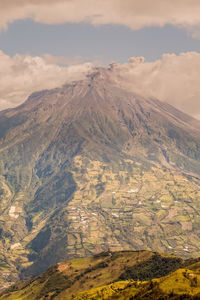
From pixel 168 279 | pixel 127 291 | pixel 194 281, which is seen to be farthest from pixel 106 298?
pixel 194 281

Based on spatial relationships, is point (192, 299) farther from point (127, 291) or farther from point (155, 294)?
point (127, 291)

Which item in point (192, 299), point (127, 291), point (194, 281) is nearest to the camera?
point (192, 299)

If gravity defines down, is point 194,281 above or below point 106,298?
→ above

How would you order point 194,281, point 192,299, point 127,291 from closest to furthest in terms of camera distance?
1. point 192,299
2. point 194,281
3. point 127,291

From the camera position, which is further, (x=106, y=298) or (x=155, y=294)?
(x=106, y=298)

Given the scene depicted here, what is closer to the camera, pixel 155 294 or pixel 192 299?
pixel 192 299

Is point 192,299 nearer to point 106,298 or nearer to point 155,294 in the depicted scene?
point 155,294

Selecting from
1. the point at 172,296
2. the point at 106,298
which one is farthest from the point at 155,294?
the point at 106,298

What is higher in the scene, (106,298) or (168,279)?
(168,279)
